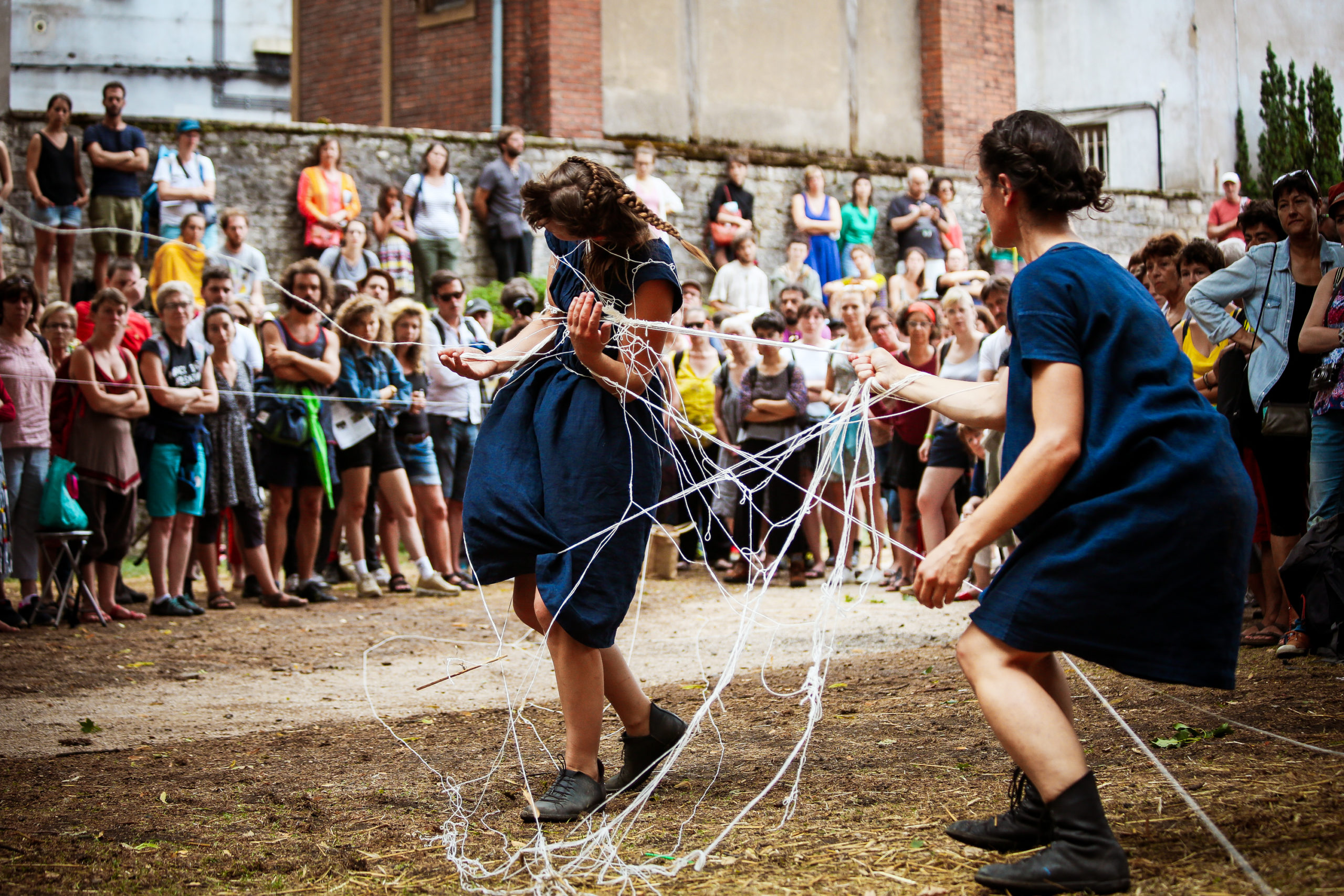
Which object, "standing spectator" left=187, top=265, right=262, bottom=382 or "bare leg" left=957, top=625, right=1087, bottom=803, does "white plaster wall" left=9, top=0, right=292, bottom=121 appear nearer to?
"standing spectator" left=187, top=265, right=262, bottom=382

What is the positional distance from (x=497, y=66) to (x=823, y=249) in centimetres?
511

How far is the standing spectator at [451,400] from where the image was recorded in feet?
31.7

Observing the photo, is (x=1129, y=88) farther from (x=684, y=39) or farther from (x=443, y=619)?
(x=443, y=619)

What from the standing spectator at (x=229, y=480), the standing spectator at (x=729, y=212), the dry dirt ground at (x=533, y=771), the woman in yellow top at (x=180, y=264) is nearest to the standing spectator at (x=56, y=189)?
the woman in yellow top at (x=180, y=264)

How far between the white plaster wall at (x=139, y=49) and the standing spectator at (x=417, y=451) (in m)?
20.4

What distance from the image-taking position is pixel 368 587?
920 cm

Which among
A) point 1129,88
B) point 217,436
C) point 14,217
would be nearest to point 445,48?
point 14,217

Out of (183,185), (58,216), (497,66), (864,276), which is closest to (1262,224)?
(864,276)

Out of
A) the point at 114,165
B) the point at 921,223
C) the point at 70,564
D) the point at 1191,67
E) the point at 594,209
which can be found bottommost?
the point at 70,564

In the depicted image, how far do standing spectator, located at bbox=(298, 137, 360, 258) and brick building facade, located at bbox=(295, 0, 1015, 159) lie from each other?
3.62m

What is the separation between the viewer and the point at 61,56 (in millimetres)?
27672

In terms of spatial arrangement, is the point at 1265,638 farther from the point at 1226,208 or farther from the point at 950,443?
the point at 1226,208

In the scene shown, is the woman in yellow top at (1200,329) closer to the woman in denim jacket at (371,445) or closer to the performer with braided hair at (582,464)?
the performer with braided hair at (582,464)

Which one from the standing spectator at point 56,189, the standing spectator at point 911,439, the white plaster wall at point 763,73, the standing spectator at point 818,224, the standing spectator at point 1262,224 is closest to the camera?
the standing spectator at point 1262,224
